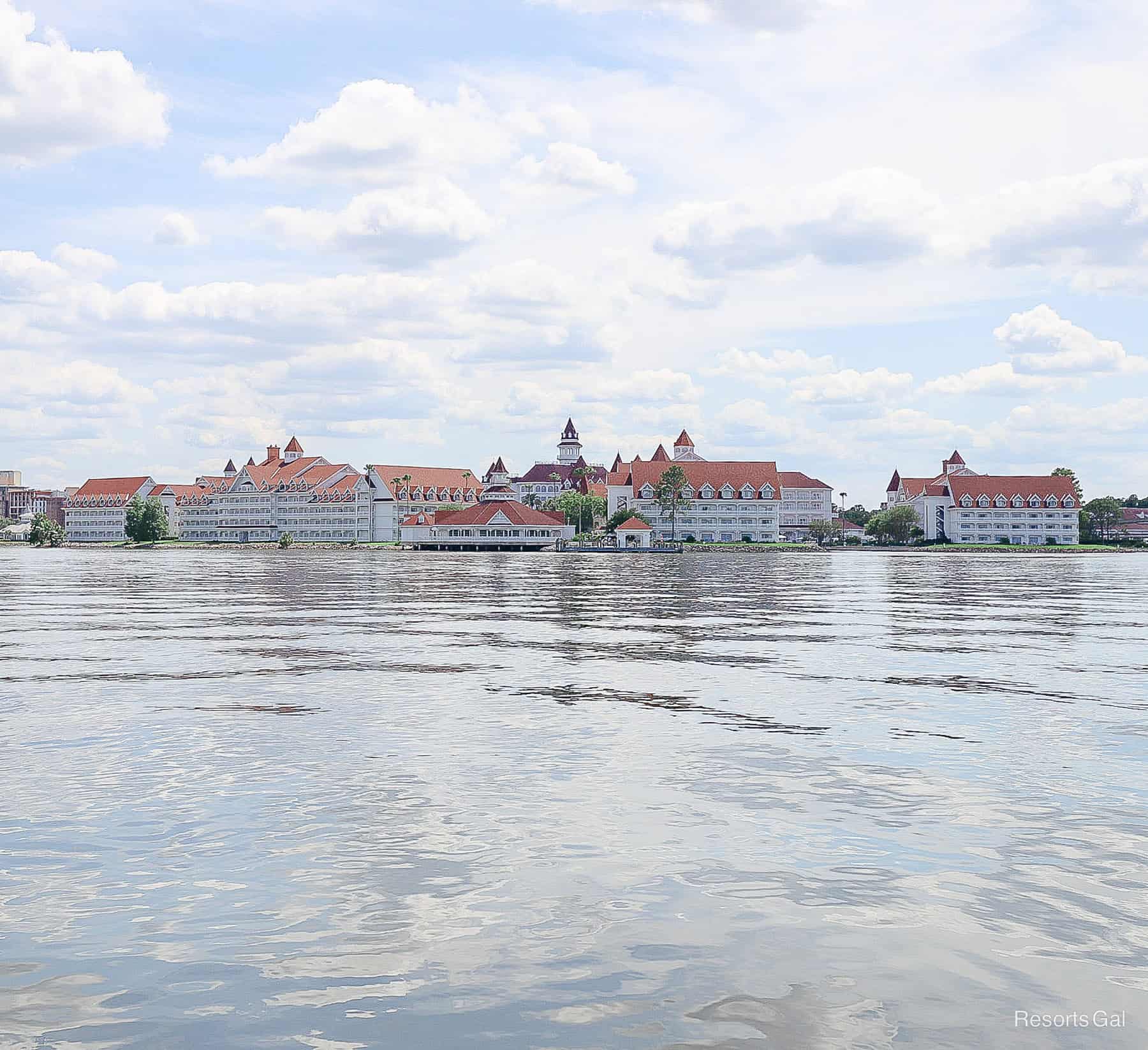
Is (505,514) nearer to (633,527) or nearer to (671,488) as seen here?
(633,527)

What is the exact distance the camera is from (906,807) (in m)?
14.9

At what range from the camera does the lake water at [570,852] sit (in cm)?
879

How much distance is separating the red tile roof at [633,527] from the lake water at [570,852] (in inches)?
5718

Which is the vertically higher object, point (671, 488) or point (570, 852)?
point (671, 488)

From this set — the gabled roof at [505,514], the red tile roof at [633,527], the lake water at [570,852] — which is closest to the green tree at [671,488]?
the red tile roof at [633,527]

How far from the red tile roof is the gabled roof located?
13145mm

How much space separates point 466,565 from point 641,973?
364 feet

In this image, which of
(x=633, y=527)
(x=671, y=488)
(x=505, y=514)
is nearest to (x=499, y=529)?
(x=505, y=514)

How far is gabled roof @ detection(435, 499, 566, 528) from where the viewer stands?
183 m

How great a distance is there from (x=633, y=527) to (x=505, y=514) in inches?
830

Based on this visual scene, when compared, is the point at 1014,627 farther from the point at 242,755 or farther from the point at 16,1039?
the point at 16,1039

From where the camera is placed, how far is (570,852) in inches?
507

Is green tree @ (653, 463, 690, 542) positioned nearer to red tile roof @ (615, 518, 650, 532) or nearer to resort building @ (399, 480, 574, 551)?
red tile roof @ (615, 518, 650, 532)

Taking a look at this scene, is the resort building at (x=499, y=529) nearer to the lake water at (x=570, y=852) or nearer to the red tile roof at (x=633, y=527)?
the red tile roof at (x=633, y=527)
